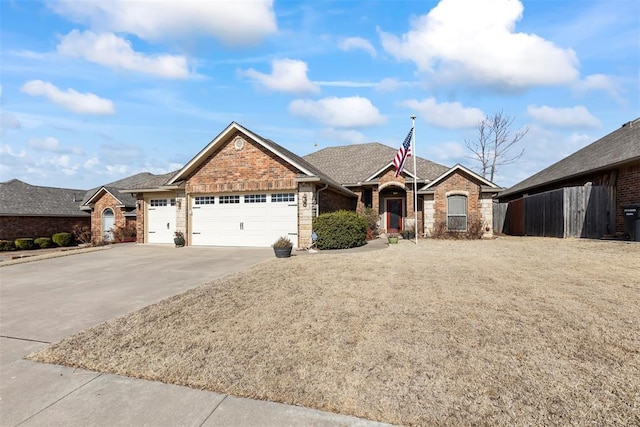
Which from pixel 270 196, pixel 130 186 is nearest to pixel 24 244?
pixel 130 186

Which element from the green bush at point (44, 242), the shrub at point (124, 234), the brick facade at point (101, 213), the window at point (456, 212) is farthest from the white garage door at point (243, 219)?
the green bush at point (44, 242)

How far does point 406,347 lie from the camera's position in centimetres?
394

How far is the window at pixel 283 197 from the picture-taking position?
49.5 ft

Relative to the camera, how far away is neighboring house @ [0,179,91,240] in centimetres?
2266

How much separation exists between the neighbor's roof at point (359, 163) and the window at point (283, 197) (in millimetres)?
5814

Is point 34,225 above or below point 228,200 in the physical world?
below

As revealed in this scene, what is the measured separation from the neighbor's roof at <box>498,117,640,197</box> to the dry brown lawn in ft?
34.6

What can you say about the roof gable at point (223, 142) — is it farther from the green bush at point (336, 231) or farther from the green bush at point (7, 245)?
the green bush at point (7, 245)

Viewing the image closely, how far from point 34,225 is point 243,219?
19.1m

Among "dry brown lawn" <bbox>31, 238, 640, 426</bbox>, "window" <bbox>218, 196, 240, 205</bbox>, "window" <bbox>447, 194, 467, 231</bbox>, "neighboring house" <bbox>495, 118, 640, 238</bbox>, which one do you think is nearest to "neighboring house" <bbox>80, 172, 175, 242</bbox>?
"window" <bbox>218, 196, 240, 205</bbox>

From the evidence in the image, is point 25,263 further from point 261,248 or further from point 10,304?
point 261,248

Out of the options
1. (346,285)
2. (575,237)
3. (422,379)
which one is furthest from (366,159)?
(422,379)

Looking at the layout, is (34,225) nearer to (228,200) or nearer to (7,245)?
(7,245)

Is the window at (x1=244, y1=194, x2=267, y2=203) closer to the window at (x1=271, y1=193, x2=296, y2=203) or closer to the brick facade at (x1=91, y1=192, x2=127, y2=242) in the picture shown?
the window at (x1=271, y1=193, x2=296, y2=203)
